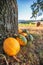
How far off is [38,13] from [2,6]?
845mm

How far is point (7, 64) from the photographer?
1868 millimetres

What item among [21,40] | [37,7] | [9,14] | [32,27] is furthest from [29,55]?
[32,27]

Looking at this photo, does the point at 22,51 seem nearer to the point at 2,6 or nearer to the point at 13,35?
the point at 13,35

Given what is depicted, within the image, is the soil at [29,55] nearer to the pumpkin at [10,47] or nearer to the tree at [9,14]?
the pumpkin at [10,47]

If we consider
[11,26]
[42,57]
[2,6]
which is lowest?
[42,57]

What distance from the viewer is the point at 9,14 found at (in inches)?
88.0

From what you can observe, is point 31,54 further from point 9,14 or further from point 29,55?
point 9,14

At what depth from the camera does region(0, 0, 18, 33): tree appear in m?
2.20

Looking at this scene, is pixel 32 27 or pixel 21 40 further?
pixel 32 27

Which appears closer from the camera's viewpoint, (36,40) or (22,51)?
(22,51)

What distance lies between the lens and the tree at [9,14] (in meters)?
2.20

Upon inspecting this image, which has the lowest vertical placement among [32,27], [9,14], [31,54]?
[31,54]

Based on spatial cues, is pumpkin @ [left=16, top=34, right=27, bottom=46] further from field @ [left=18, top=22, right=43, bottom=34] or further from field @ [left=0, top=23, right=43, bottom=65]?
field @ [left=18, top=22, right=43, bottom=34]

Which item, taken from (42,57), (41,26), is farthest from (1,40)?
(41,26)
